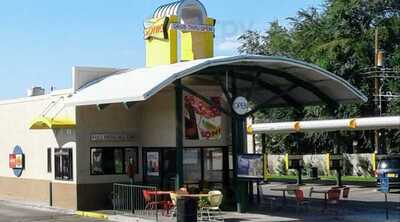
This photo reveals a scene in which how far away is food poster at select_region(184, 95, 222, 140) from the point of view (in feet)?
78.7

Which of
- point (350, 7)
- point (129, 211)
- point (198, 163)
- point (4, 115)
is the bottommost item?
point (129, 211)

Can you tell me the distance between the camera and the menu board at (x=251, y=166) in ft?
72.8

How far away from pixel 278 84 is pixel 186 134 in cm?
420

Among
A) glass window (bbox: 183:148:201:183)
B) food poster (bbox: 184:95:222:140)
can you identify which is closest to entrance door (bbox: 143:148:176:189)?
glass window (bbox: 183:148:201:183)

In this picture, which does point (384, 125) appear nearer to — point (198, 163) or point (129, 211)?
point (198, 163)

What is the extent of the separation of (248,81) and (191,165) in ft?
12.4

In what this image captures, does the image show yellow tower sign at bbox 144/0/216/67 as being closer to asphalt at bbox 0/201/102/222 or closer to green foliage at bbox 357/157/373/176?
asphalt at bbox 0/201/102/222

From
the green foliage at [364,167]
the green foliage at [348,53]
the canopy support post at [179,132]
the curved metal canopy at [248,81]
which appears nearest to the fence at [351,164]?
the green foliage at [364,167]

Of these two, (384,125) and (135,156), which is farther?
(384,125)

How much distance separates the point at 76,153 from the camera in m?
24.9

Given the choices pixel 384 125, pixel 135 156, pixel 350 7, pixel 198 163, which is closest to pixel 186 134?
pixel 198 163

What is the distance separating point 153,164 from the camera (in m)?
25.3

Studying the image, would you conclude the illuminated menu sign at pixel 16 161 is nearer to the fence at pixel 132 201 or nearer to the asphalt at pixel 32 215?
the asphalt at pixel 32 215

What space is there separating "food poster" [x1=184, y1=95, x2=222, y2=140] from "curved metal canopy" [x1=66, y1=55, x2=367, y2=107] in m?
1.25
